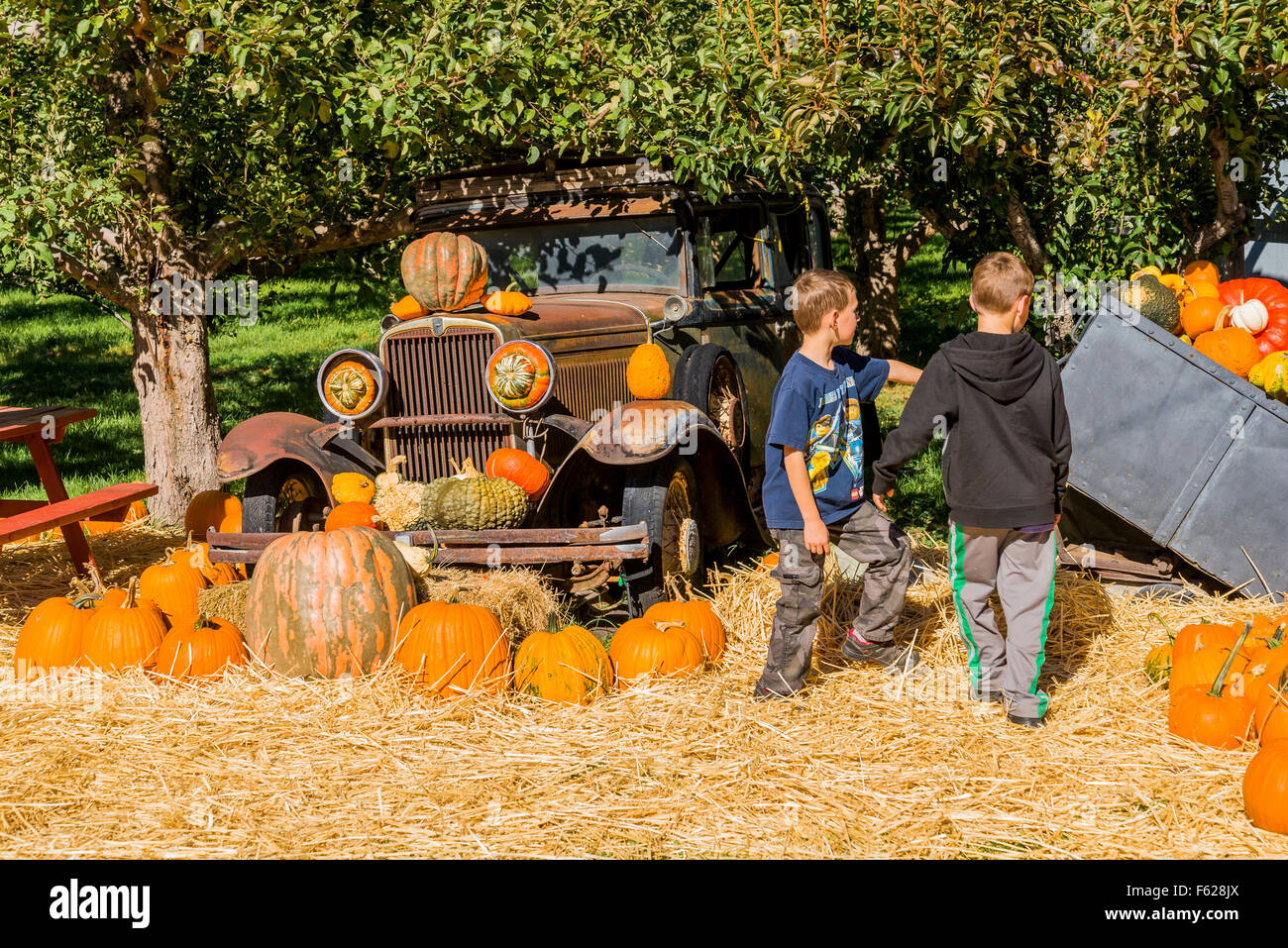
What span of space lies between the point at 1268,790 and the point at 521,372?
3553mm

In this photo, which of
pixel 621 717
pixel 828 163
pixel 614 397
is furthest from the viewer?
pixel 828 163

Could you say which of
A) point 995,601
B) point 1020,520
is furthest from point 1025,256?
point 1020,520

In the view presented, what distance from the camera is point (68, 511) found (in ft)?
20.0

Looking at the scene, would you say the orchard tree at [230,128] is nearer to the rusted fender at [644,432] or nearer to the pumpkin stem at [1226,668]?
the rusted fender at [644,432]

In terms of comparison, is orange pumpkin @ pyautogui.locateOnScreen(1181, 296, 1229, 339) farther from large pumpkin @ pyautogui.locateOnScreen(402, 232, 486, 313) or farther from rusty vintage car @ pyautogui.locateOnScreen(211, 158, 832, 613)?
large pumpkin @ pyautogui.locateOnScreen(402, 232, 486, 313)

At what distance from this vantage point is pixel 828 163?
830 centimetres

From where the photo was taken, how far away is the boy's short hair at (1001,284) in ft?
14.1

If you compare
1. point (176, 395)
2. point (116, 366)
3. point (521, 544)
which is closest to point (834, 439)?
point (521, 544)

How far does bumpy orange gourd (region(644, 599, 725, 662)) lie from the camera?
5215mm

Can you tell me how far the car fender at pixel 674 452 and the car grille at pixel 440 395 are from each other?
46cm

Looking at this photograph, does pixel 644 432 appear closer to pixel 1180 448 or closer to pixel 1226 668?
pixel 1180 448

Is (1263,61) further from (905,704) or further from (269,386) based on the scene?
(269,386)

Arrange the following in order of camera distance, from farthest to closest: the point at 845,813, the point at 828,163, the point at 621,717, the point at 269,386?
1. the point at 269,386
2. the point at 828,163
3. the point at 621,717
4. the point at 845,813

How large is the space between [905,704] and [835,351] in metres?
1.47
